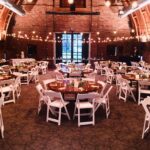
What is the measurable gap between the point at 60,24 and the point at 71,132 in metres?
14.1

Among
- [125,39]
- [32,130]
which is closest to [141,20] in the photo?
[125,39]

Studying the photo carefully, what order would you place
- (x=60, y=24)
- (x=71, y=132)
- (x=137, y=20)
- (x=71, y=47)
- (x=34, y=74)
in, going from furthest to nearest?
(x=71, y=47), (x=60, y=24), (x=137, y=20), (x=34, y=74), (x=71, y=132)

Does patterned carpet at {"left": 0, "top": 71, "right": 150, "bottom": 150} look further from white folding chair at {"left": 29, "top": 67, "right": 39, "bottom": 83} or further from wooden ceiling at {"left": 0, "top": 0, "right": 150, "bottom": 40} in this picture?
wooden ceiling at {"left": 0, "top": 0, "right": 150, "bottom": 40}

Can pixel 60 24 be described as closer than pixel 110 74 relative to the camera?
No

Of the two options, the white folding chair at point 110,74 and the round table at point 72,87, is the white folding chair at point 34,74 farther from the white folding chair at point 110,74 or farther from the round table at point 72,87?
the round table at point 72,87

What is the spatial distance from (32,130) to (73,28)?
14.1 metres

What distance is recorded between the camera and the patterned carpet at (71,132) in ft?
16.6

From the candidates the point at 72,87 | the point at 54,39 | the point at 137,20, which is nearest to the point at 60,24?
the point at 54,39

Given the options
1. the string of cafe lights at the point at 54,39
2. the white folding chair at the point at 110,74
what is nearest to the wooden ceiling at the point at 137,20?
the string of cafe lights at the point at 54,39

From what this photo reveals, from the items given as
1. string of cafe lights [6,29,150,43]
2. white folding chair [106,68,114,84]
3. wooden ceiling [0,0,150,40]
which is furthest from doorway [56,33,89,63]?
white folding chair [106,68,114,84]

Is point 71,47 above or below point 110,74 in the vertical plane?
above

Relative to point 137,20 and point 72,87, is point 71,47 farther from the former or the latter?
point 72,87

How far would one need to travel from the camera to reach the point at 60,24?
1892cm

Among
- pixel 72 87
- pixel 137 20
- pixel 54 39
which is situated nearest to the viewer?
pixel 72 87
